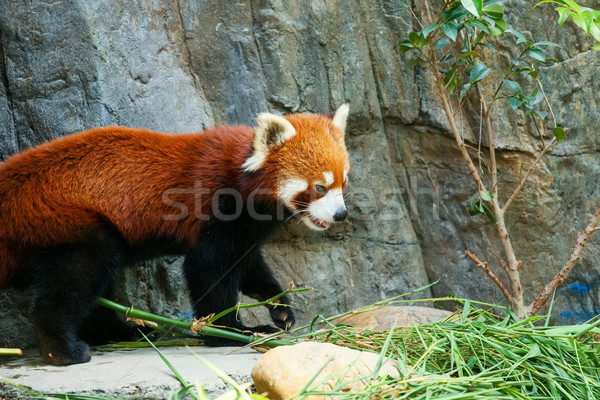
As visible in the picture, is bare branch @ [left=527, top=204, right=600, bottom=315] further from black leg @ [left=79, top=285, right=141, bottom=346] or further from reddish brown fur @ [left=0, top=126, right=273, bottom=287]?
black leg @ [left=79, top=285, right=141, bottom=346]

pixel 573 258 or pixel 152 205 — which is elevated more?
pixel 152 205

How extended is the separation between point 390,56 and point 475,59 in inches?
34.8

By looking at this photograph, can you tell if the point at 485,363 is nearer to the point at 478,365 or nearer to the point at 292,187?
the point at 478,365

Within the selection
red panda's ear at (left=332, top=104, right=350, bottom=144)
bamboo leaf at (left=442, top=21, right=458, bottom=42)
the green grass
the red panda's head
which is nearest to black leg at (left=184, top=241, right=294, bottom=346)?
the green grass

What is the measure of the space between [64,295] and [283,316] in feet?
5.00

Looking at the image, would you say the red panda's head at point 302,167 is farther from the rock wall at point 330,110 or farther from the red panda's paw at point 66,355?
the red panda's paw at point 66,355

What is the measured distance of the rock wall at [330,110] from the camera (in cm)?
431

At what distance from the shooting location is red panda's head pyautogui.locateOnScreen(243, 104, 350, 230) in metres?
3.90

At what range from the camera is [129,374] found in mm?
3205

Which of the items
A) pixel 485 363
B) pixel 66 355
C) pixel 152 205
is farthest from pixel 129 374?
pixel 485 363

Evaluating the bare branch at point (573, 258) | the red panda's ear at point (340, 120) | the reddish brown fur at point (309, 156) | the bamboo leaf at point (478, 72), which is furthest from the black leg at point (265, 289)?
the bamboo leaf at point (478, 72)

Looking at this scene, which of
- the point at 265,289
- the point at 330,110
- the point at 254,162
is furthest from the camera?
the point at 330,110

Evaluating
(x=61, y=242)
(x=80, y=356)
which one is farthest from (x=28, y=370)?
(x=61, y=242)

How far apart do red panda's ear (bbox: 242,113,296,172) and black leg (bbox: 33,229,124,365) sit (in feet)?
3.61
